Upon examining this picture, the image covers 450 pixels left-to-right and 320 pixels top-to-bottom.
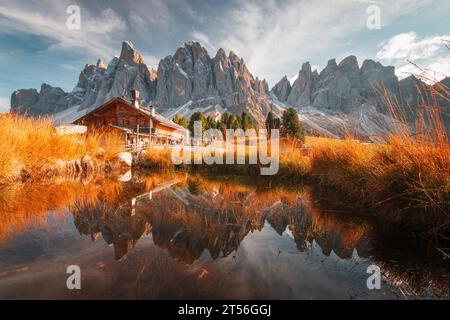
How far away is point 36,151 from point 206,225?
5.32 m

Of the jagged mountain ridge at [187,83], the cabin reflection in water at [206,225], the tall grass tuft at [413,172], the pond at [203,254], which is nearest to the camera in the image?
the pond at [203,254]

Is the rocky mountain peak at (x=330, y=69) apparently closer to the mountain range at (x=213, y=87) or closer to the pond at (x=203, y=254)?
the mountain range at (x=213, y=87)

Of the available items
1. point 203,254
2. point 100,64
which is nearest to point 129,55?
point 100,64

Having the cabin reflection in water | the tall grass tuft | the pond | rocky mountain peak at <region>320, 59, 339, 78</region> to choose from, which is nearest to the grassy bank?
the pond

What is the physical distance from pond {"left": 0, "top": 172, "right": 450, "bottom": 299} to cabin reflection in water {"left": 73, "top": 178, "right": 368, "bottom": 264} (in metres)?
0.01

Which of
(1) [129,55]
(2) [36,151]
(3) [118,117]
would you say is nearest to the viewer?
(2) [36,151]

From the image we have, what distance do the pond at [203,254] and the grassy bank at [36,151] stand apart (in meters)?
1.58

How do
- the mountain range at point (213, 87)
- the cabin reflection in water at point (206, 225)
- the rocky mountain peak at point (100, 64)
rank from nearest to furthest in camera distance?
1. the cabin reflection in water at point (206, 225)
2. the mountain range at point (213, 87)
3. the rocky mountain peak at point (100, 64)

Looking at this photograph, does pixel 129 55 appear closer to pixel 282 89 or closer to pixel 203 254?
pixel 282 89

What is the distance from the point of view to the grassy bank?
446 centimetres

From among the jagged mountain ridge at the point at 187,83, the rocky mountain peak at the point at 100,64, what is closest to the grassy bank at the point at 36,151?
the jagged mountain ridge at the point at 187,83

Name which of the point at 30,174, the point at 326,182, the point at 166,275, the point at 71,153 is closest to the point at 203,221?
the point at 166,275

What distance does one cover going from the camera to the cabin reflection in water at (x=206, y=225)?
6.89 ft

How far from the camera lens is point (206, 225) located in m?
2.63
